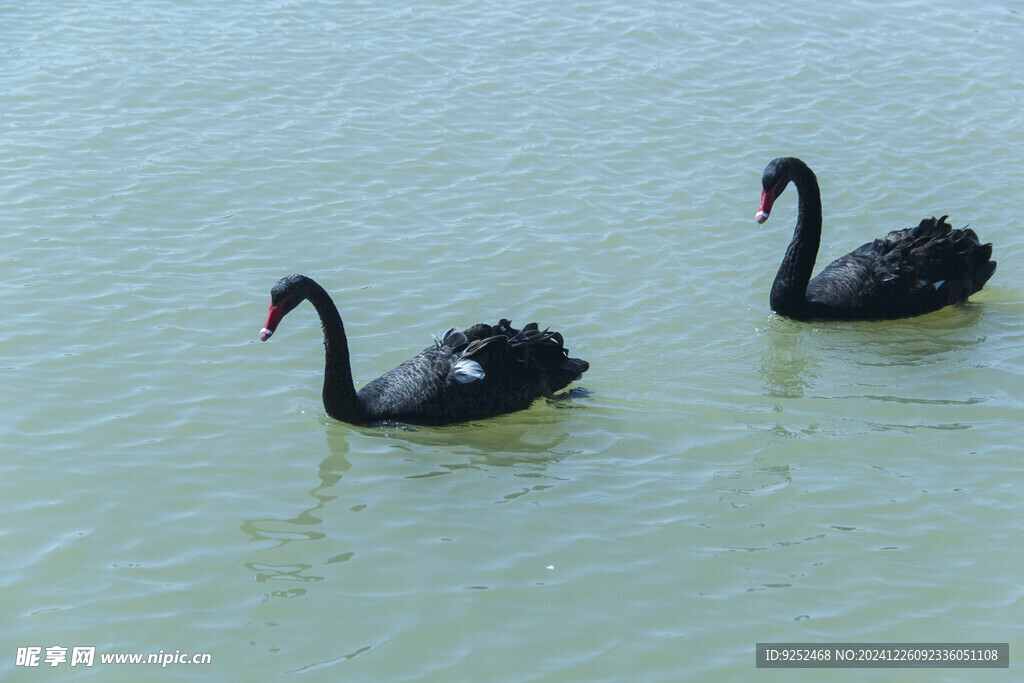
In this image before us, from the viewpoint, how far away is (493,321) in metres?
8.61

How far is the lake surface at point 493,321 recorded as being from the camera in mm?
5570

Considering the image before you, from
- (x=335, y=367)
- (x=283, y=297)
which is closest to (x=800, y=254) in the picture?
(x=335, y=367)

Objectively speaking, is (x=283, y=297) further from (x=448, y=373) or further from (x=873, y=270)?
(x=873, y=270)

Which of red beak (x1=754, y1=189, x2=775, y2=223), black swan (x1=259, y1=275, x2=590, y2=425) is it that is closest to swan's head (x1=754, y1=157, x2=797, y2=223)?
red beak (x1=754, y1=189, x2=775, y2=223)

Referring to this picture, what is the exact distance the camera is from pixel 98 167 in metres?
10.2

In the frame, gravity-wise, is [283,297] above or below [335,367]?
above

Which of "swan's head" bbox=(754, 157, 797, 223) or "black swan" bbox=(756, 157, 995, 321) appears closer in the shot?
"swan's head" bbox=(754, 157, 797, 223)

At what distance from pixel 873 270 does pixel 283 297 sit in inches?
180

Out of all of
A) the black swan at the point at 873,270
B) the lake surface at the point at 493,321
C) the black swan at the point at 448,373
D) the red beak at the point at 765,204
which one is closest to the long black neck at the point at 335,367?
the black swan at the point at 448,373

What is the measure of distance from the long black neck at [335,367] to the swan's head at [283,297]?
0.06 meters

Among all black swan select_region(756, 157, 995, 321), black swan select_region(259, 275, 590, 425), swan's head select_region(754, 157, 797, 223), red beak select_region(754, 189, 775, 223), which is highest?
swan's head select_region(754, 157, 797, 223)

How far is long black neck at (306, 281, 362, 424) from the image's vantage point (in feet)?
23.4

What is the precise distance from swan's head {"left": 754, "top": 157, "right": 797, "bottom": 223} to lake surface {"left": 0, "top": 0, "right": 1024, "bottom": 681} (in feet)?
2.73

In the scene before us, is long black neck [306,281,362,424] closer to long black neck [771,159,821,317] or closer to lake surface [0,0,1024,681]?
lake surface [0,0,1024,681]
